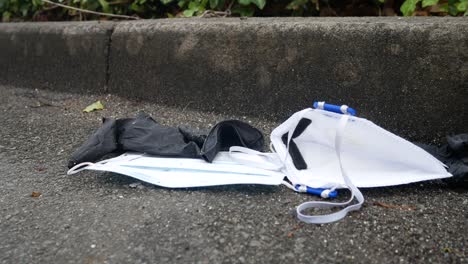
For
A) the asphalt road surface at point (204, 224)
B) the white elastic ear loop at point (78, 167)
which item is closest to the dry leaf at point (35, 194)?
the asphalt road surface at point (204, 224)

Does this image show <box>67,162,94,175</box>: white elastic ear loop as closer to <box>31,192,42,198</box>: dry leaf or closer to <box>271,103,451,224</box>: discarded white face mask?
<box>31,192,42,198</box>: dry leaf

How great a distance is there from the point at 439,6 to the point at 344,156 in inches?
41.2

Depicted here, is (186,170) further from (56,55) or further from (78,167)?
(56,55)

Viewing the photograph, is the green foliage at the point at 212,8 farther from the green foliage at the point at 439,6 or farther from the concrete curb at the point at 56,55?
the concrete curb at the point at 56,55

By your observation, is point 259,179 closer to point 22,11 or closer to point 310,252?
point 310,252

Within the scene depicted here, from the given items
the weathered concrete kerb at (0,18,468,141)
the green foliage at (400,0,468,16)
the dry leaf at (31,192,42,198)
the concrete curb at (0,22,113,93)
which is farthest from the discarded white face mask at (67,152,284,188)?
the concrete curb at (0,22,113,93)

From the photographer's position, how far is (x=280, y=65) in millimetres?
1961

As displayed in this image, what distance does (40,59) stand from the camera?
2885 mm

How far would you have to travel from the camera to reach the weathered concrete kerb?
1.64 metres

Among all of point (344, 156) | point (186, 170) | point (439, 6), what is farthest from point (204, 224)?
point (439, 6)

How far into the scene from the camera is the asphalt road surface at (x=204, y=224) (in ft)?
3.51

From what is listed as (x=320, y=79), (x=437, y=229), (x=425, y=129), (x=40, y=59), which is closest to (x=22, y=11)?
(x=40, y=59)

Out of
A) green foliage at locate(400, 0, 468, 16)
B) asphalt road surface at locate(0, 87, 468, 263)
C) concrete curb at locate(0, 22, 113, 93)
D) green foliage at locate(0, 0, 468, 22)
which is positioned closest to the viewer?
asphalt road surface at locate(0, 87, 468, 263)

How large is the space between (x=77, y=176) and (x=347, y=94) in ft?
3.71
